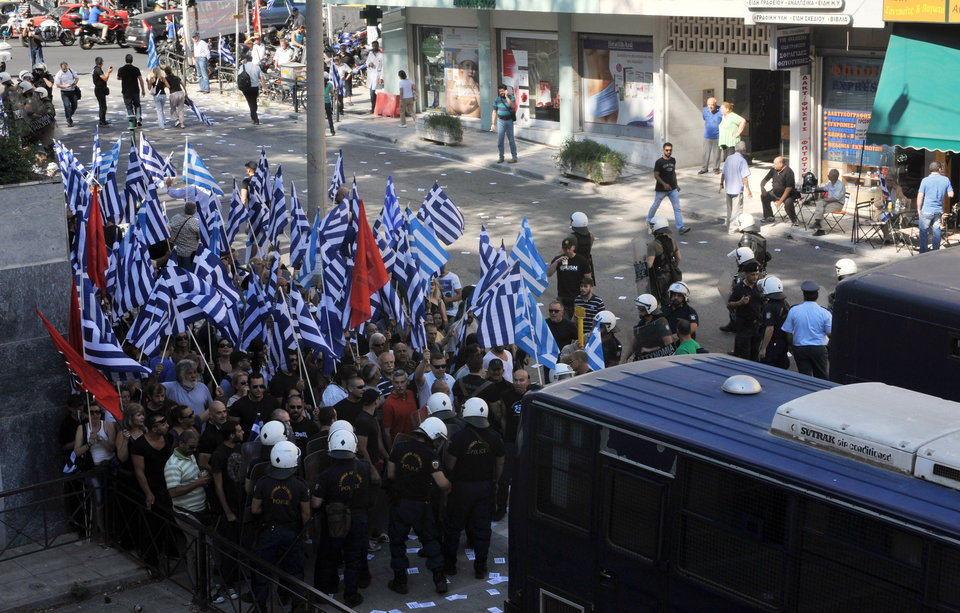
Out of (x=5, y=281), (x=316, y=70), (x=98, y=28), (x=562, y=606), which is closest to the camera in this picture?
(x=562, y=606)

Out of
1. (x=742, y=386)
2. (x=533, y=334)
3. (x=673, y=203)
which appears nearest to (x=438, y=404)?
(x=533, y=334)

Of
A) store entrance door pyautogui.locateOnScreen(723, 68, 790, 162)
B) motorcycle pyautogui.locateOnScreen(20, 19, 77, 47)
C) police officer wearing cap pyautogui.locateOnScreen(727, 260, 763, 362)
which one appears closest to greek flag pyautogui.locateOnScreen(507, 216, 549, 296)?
police officer wearing cap pyautogui.locateOnScreen(727, 260, 763, 362)

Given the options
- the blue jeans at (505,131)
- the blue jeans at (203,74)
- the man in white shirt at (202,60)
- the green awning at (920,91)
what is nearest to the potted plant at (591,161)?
the blue jeans at (505,131)

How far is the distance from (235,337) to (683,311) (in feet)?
15.6

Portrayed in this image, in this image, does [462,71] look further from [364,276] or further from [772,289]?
[364,276]

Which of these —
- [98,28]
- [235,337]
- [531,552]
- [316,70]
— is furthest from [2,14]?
[531,552]

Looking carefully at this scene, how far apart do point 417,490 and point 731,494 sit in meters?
3.38

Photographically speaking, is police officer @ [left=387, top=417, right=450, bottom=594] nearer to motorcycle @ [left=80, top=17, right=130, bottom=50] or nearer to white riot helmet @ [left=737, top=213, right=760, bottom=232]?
white riot helmet @ [left=737, top=213, right=760, bottom=232]

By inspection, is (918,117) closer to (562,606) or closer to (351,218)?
(351,218)

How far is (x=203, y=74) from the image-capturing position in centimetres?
3869

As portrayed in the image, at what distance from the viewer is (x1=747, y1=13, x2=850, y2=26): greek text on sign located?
20.2 metres

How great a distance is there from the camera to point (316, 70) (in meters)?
16.9

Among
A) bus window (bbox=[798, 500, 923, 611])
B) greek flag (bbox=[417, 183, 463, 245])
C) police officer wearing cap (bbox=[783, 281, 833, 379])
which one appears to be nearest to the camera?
bus window (bbox=[798, 500, 923, 611])

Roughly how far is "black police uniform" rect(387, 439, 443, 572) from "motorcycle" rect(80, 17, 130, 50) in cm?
4370
